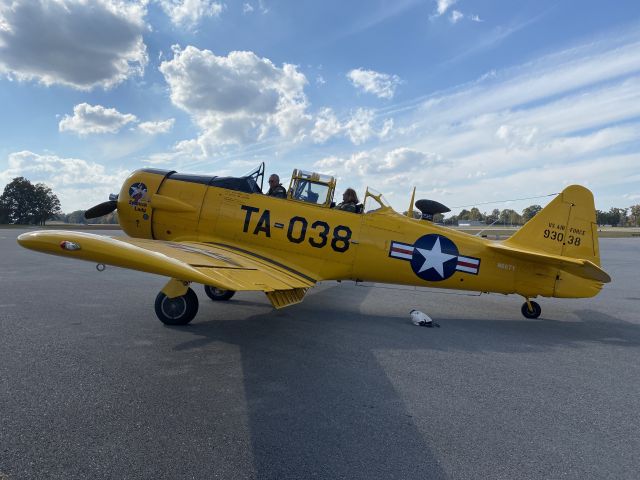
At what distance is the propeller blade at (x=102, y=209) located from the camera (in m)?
7.72

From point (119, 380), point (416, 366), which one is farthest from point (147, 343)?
point (416, 366)

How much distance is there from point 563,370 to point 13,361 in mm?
5979

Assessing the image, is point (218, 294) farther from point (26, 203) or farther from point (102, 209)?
point (26, 203)

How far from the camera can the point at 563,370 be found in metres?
4.14

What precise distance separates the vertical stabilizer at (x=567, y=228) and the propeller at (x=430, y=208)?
4.29 ft

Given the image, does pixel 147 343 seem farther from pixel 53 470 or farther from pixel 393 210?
pixel 393 210

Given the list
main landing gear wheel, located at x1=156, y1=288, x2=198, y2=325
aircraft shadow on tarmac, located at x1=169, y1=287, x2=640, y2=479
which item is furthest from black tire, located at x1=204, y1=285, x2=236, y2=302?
main landing gear wheel, located at x1=156, y1=288, x2=198, y2=325

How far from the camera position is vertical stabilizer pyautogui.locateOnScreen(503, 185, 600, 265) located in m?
6.54

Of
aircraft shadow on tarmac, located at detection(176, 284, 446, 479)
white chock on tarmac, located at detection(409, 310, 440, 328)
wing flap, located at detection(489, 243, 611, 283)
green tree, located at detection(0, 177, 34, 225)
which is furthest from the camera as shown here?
green tree, located at detection(0, 177, 34, 225)

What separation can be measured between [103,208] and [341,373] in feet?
22.6

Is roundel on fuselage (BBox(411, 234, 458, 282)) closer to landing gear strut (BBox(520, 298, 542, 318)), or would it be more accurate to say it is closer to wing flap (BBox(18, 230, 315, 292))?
landing gear strut (BBox(520, 298, 542, 318))

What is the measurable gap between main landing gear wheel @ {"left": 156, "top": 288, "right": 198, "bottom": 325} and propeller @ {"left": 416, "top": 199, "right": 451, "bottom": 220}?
4.43m

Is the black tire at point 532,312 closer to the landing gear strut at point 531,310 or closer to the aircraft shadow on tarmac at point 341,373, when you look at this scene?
the landing gear strut at point 531,310

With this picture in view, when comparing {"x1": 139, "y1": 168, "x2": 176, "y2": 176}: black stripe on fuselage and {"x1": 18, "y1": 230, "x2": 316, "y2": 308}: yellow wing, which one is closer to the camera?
{"x1": 18, "y1": 230, "x2": 316, "y2": 308}: yellow wing
